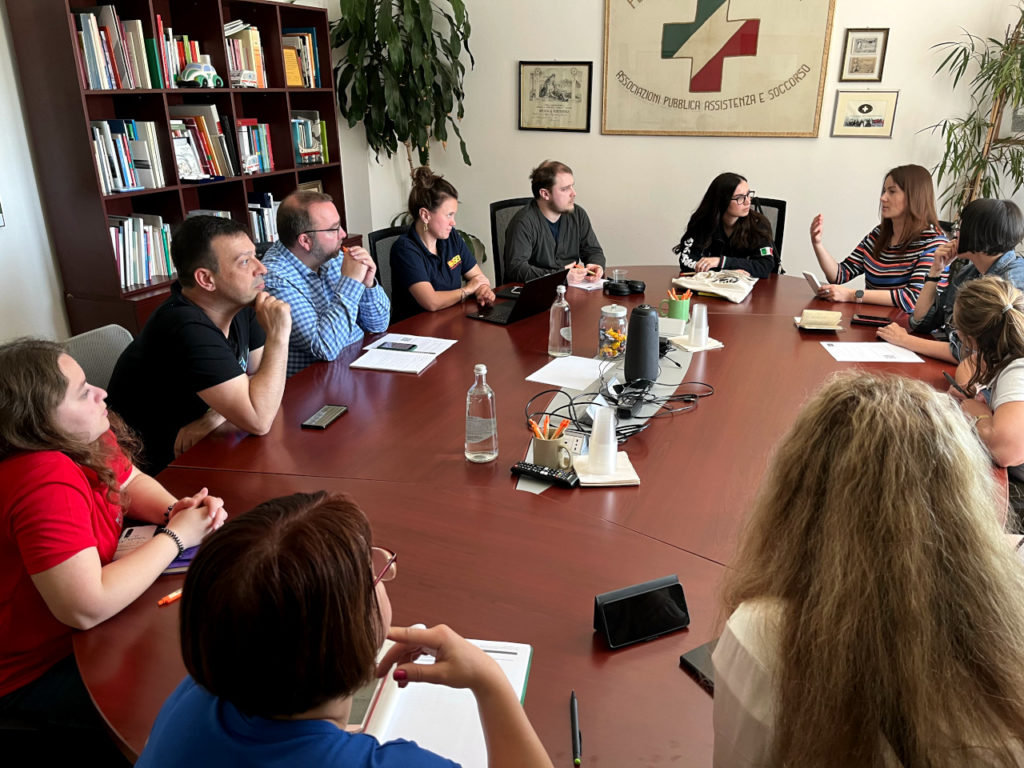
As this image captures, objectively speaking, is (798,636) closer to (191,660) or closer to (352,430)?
(191,660)

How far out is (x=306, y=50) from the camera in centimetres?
418

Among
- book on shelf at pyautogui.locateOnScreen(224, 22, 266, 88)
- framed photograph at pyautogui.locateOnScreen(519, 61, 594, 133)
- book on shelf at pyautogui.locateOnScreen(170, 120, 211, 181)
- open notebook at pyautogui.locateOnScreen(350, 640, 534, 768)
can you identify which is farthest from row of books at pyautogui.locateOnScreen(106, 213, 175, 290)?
open notebook at pyautogui.locateOnScreen(350, 640, 534, 768)

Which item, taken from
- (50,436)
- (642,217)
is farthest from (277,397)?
(642,217)

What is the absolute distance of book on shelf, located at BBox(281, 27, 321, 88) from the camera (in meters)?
4.12

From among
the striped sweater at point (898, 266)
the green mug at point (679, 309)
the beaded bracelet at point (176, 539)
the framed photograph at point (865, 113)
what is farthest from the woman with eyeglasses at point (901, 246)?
the beaded bracelet at point (176, 539)

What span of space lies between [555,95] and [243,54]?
1.96 meters

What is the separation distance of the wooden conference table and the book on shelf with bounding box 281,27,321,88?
2450 mm

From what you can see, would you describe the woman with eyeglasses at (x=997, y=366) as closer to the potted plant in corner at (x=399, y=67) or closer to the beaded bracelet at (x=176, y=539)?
the beaded bracelet at (x=176, y=539)

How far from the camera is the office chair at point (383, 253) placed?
3.29 metres

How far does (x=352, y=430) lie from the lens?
6.25 ft

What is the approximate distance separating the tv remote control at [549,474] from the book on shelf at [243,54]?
2967 millimetres

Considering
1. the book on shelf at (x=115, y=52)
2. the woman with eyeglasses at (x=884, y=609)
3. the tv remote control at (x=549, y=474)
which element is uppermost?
the book on shelf at (x=115, y=52)

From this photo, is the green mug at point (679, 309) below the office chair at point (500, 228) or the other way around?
below

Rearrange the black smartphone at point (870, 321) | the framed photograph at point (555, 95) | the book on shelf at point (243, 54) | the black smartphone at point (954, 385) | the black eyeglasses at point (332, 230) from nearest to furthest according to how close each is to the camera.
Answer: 1. the black smartphone at point (954, 385)
2. the black eyeglasses at point (332, 230)
3. the black smartphone at point (870, 321)
4. the book on shelf at point (243, 54)
5. the framed photograph at point (555, 95)
